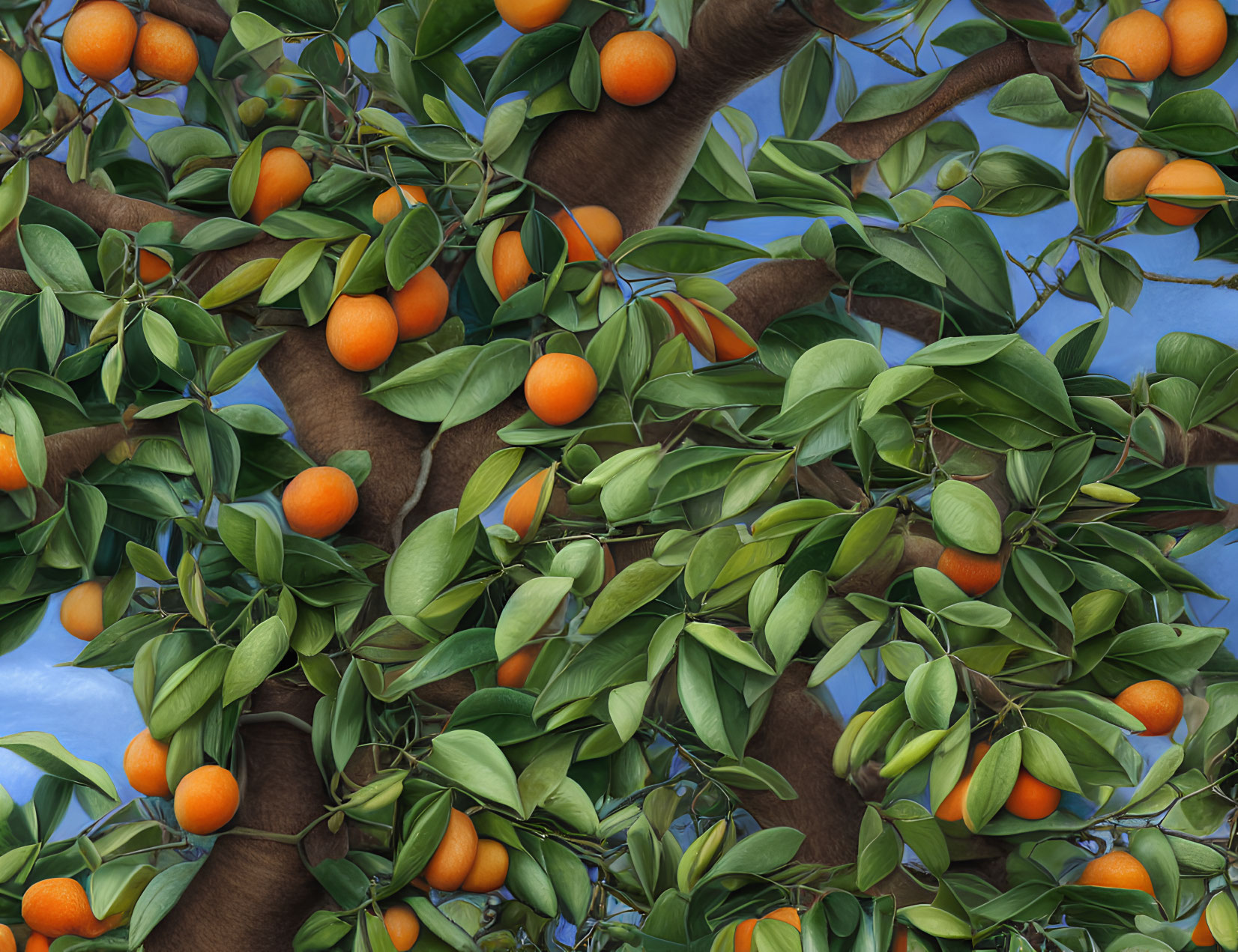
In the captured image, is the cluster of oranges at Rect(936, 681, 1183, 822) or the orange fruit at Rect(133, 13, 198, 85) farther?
the orange fruit at Rect(133, 13, 198, 85)

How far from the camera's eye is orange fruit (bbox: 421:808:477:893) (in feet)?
2.31

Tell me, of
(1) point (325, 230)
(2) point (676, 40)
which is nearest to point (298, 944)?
(1) point (325, 230)

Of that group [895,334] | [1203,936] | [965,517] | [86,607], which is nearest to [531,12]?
[895,334]

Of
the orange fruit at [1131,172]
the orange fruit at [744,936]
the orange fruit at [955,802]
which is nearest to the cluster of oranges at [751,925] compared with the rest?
the orange fruit at [744,936]

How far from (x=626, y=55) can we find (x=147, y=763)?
0.67 meters

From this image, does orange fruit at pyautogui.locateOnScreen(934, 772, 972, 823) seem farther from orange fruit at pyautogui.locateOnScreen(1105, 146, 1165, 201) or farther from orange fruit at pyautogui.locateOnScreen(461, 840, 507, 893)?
orange fruit at pyautogui.locateOnScreen(1105, 146, 1165, 201)

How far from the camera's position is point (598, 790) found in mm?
739

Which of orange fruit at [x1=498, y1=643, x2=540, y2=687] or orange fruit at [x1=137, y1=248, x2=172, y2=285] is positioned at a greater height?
orange fruit at [x1=137, y1=248, x2=172, y2=285]

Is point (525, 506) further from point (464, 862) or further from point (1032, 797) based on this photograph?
point (1032, 797)

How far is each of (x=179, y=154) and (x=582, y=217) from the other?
1.24ft

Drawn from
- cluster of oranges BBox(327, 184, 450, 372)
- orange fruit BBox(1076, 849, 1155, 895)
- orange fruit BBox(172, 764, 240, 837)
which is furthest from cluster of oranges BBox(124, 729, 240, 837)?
orange fruit BBox(1076, 849, 1155, 895)

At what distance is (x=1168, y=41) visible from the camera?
2.43ft

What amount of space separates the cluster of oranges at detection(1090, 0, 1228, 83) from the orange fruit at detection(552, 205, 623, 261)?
43cm

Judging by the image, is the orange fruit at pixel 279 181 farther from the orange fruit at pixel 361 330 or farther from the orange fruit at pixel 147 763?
the orange fruit at pixel 147 763
